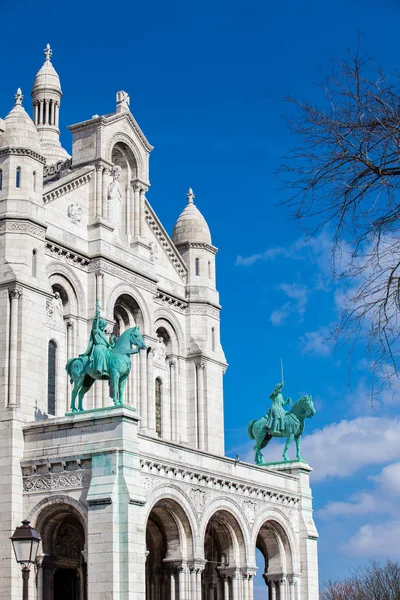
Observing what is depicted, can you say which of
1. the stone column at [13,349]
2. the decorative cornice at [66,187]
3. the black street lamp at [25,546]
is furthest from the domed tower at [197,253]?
the black street lamp at [25,546]

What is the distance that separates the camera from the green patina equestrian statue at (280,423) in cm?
5206

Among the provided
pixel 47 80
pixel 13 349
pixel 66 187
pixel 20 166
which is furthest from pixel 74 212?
pixel 47 80

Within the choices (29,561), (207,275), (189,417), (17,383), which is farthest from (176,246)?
(29,561)

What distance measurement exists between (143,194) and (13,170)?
11.0 metres

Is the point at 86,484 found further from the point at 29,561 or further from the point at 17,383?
the point at 29,561

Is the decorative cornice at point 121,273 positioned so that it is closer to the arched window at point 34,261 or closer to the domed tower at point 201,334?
the domed tower at point 201,334

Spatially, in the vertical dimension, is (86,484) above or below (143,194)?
below

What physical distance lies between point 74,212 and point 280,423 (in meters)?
14.7

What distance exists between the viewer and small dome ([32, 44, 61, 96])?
69.9 metres

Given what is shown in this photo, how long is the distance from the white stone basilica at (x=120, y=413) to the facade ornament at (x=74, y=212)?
74mm

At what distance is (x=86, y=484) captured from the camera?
39.4 m

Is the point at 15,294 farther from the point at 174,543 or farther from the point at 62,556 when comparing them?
the point at 174,543

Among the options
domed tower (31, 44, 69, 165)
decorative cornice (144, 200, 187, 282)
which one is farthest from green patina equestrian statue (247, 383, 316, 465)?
domed tower (31, 44, 69, 165)

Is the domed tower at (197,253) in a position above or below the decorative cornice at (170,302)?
above
